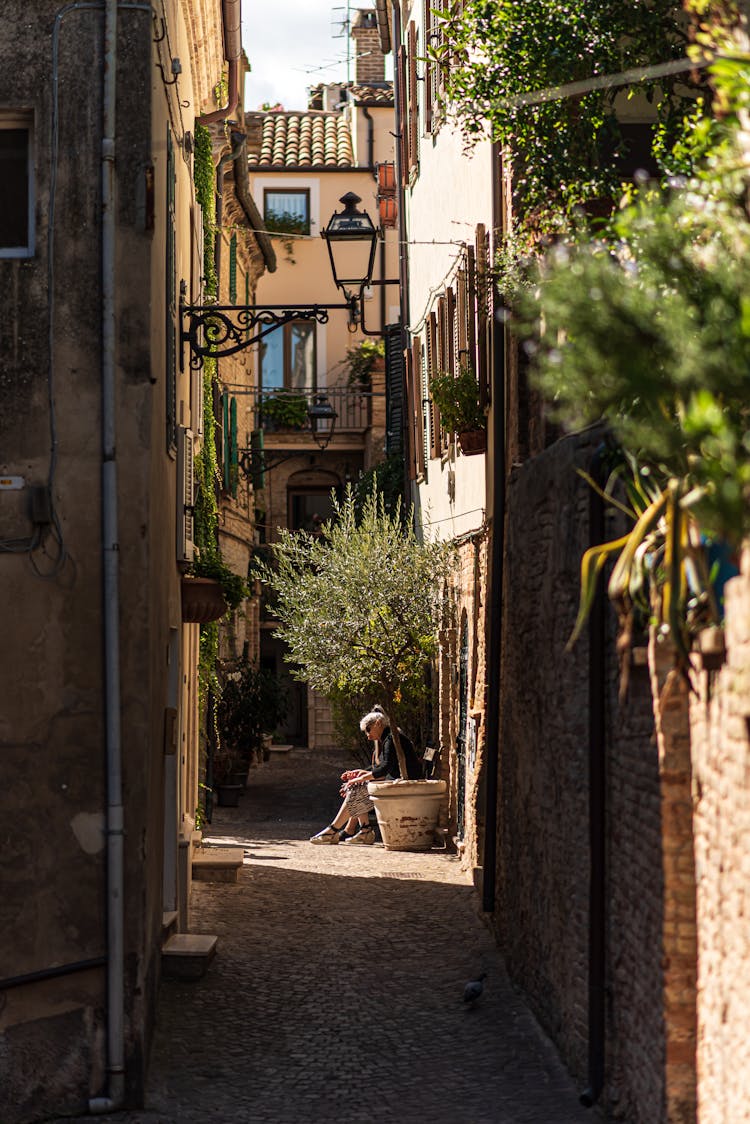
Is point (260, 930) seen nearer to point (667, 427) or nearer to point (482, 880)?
point (482, 880)

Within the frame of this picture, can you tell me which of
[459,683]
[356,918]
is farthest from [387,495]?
[356,918]

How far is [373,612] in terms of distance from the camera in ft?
56.0

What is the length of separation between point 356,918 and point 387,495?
11.3 m

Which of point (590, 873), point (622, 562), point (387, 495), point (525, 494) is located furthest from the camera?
point (387, 495)

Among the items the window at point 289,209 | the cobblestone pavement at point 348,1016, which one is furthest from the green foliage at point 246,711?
the window at point 289,209

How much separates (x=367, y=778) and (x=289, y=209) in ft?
67.9

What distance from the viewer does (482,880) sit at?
41.3ft

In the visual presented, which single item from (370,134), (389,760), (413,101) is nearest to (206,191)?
(413,101)

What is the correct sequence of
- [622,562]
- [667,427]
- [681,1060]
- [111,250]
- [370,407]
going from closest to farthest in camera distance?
[667,427] → [622,562] → [681,1060] → [111,250] → [370,407]

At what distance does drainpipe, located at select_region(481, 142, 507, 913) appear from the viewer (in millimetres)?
12211

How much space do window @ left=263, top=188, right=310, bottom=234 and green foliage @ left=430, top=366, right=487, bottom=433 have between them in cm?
2183

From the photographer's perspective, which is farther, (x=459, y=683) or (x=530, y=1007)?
(x=459, y=683)

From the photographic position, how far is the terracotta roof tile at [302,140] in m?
35.1

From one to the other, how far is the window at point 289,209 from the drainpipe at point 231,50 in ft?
55.1
